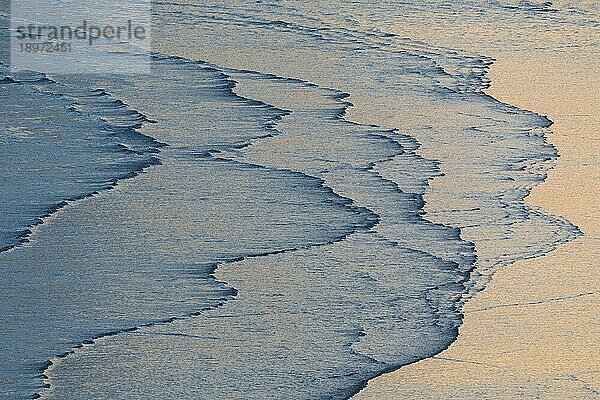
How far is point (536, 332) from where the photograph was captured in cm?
127

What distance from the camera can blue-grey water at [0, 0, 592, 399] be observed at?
1197 millimetres

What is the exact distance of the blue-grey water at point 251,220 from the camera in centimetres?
120

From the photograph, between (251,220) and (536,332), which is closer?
(536,332)

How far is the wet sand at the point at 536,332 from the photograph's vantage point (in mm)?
1133

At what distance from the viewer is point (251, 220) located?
1.64 metres

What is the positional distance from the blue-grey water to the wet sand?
0.03m

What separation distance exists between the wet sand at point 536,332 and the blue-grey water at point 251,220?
3cm

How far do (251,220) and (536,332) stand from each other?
0.48m

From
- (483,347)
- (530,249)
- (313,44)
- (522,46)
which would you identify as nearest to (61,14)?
(313,44)

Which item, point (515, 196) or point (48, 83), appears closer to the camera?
point (515, 196)

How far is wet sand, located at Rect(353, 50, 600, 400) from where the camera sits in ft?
3.72

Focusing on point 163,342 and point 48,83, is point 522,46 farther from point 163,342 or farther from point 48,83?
point 163,342

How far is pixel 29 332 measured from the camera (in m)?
1.24

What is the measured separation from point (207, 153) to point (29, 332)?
0.81m
